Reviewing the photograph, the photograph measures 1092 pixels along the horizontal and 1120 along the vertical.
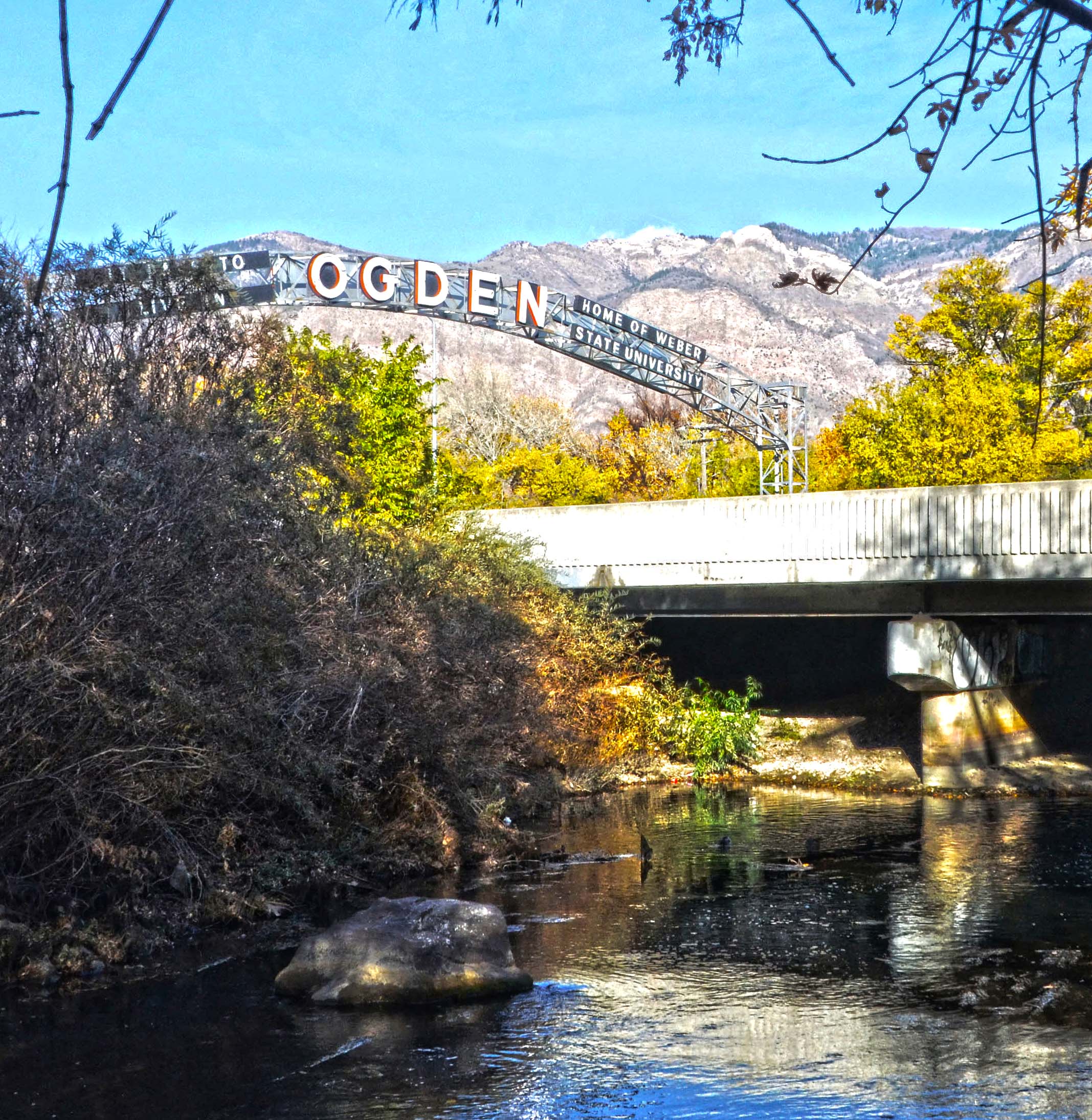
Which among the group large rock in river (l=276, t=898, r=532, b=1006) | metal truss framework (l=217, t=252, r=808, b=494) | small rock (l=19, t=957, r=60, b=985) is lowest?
small rock (l=19, t=957, r=60, b=985)

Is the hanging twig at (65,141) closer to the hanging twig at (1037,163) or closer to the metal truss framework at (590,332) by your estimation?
the hanging twig at (1037,163)

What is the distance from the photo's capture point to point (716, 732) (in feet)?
86.3

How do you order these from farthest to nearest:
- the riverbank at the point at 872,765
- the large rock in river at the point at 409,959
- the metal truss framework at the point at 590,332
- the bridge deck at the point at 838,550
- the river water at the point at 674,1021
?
the metal truss framework at the point at 590,332 < the riverbank at the point at 872,765 < the bridge deck at the point at 838,550 < the large rock in river at the point at 409,959 < the river water at the point at 674,1021

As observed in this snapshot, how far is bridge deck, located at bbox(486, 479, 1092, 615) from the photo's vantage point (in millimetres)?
22109

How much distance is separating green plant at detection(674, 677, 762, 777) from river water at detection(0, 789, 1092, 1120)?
31.7ft

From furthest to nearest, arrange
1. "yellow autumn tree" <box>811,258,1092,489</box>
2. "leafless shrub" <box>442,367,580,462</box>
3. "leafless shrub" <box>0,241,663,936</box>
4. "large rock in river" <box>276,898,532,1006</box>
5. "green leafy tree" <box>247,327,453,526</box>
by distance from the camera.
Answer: "leafless shrub" <box>442,367,580,462</box>, "yellow autumn tree" <box>811,258,1092,489</box>, "green leafy tree" <box>247,327,453,526</box>, "leafless shrub" <box>0,241,663,936</box>, "large rock in river" <box>276,898,532,1006</box>

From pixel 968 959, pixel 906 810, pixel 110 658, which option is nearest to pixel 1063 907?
pixel 968 959

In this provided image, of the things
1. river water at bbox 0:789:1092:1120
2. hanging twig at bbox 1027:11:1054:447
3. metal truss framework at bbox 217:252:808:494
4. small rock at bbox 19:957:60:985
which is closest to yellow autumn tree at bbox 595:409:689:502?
metal truss framework at bbox 217:252:808:494

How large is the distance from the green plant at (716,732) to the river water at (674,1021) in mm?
9649

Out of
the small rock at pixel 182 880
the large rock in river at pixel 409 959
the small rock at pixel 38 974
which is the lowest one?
the small rock at pixel 38 974

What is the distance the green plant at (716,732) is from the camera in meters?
26.2

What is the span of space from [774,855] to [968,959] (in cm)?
544

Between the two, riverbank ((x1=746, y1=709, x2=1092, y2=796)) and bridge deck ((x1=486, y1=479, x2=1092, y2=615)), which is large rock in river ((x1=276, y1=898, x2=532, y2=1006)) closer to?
bridge deck ((x1=486, y1=479, x2=1092, y2=615))

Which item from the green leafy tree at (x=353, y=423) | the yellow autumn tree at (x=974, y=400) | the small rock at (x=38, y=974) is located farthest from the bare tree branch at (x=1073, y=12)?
the yellow autumn tree at (x=974, y=400)
